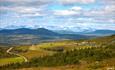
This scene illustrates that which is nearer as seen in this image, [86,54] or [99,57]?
[99,57]

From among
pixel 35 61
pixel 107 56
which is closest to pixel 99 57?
pixel 107 56

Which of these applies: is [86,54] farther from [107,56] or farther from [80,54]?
[107,56]

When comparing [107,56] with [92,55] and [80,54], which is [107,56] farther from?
[80,54]

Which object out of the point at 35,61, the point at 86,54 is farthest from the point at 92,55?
the point at 35,61

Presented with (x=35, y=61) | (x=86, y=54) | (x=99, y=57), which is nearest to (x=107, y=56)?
(x=99, y=57)

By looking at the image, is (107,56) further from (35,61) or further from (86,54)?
(35,61)

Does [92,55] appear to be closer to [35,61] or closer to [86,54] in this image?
[86,54]

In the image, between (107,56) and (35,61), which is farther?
(35,61)
